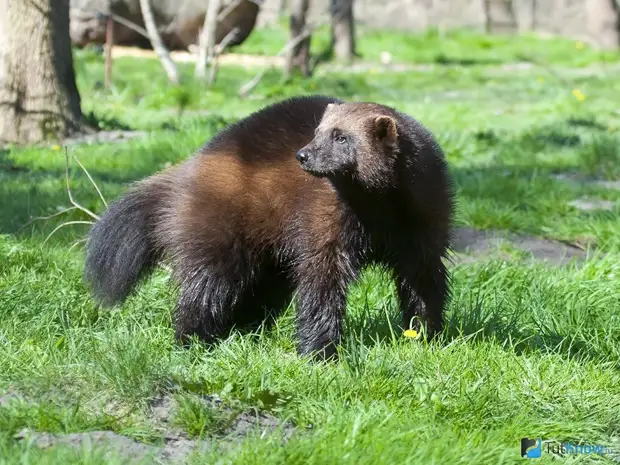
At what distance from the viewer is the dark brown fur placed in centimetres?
388

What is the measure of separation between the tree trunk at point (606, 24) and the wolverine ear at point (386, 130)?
19.7 m

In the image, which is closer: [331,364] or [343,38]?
[331,364]

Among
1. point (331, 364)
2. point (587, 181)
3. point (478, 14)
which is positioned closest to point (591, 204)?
point (587, 181)

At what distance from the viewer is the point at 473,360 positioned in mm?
3633

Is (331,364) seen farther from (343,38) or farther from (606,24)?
(606,24)

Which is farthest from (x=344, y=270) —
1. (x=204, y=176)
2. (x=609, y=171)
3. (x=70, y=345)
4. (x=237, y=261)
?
(x=609, y=171)

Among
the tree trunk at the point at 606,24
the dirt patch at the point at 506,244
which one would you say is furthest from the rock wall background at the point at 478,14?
the dirt patch at the point at 506,244

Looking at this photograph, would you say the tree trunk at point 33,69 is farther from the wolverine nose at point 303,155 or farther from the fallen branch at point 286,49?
the wolverine nose at point 303,155

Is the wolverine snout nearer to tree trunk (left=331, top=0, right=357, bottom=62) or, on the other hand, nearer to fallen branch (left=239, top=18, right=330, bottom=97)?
fallen branch (left=239, top=18, right=330, bottom=97)

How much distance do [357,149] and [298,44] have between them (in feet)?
34.2

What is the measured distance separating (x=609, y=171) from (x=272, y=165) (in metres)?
4.77

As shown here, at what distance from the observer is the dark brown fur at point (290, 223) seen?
3875 millimetres

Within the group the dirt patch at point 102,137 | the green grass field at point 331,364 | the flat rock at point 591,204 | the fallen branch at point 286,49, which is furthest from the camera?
the fallen branch at point 286,49

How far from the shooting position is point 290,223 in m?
3.98
